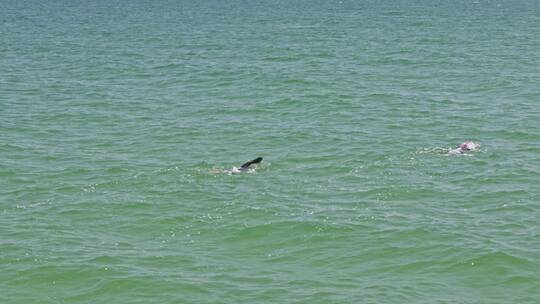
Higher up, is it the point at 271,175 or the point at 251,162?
the point at 251,162

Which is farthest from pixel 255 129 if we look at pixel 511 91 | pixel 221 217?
pixel 511 91

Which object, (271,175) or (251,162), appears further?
(251,162)

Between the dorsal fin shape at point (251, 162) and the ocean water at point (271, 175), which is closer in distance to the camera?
the ocean water at point (271, 175)

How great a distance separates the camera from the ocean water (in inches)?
961

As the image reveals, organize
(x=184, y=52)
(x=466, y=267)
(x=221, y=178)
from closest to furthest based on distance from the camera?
(x=466, y=267) < (x=221, y=178) < (x=184, y=52)

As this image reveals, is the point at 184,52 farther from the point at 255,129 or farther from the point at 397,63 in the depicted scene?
the point at 255,129

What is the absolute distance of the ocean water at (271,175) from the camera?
24.4 metres

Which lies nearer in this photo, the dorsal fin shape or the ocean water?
the ocean water

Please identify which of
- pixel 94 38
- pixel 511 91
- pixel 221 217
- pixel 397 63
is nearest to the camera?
pixel 221 217

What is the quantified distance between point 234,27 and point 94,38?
1678cm

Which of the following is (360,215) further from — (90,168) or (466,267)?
(90,168)

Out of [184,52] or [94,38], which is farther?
[94,38]

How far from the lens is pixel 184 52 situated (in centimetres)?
6950

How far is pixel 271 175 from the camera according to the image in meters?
34.0
